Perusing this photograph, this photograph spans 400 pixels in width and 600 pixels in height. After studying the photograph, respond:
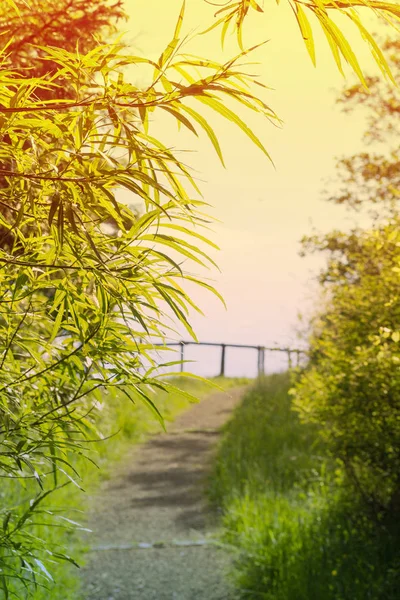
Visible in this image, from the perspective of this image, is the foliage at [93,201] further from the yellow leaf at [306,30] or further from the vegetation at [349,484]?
the vegetation at [349,484]

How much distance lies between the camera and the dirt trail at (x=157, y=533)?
684 cm

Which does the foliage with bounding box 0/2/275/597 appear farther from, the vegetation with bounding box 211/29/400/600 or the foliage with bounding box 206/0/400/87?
the vegetation with bounding box 211/29/400/600

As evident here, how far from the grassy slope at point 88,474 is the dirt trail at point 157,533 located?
0.21 meters

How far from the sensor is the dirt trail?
684cm

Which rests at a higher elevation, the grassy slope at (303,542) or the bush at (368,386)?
the bush at (368,386)

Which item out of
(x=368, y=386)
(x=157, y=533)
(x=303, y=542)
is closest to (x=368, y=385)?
(x=368, y=386)

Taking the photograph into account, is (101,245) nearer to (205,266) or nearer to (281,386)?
(205,266)

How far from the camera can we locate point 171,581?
6945 millimetres

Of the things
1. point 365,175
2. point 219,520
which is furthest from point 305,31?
point 365,175

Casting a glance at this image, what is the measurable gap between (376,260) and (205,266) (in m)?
4.77

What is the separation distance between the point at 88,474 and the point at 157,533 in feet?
8.86

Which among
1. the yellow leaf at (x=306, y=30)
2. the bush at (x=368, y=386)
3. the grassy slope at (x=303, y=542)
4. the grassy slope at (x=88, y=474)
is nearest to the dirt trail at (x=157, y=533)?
the grassy slope at (x=88, y=474)

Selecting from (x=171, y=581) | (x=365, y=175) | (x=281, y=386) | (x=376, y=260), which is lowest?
(x=171, y=581)

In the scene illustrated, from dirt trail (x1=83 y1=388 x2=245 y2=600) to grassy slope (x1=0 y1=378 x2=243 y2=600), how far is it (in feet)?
0.70
